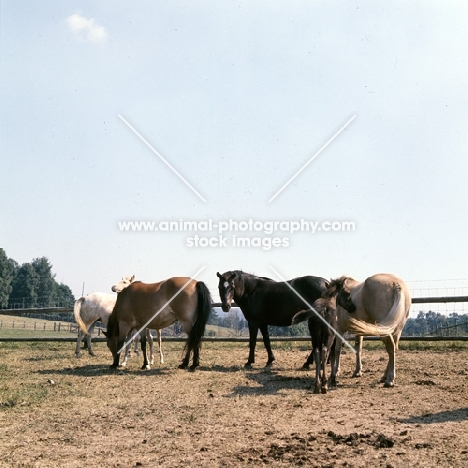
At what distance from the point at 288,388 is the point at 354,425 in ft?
8.44

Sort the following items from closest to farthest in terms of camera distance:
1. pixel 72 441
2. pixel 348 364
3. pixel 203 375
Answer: pixel 72 441
pixel 203 375
pixel 348 364

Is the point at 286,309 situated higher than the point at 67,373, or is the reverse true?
the point at 286,309

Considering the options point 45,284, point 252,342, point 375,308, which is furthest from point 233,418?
point 45,284

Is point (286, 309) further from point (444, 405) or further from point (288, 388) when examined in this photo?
point (444, 405)

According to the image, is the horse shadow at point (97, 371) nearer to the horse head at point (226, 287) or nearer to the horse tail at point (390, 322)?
the horse head at point (226, 287)

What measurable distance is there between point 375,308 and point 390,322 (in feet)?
2.15

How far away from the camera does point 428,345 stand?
1252cm

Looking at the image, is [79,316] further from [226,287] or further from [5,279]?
[5,279]

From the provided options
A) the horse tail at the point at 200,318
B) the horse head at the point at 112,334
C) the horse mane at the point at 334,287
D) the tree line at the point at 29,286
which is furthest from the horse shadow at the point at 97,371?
the tree line at the point at 29,286

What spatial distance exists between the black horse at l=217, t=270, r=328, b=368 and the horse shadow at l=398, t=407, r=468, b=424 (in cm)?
437

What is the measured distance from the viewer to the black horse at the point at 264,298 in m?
10.2

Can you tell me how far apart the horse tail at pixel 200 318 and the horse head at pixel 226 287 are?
34 cm

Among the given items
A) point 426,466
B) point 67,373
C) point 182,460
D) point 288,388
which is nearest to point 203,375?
point 288,388

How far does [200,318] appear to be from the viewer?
1003cm
